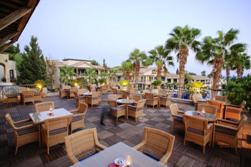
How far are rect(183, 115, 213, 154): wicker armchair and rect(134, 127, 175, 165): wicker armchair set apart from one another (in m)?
1.45

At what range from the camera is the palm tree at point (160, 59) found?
9984 millimetres

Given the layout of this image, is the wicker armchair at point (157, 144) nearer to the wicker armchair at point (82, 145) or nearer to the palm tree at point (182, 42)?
the wicker armchair at point (82, 145)

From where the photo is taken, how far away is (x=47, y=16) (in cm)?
1972

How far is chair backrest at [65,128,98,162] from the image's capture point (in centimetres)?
157

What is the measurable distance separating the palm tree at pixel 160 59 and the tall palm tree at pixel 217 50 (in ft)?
8.70

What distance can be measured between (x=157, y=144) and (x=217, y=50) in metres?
7.35

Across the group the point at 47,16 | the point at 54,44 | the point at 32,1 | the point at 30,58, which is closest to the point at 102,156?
the point at 32,1

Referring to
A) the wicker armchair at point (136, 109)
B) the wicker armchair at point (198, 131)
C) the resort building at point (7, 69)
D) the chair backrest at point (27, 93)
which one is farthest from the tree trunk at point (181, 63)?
the resort building at point (7, 69)

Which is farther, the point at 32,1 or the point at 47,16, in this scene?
the point at 47,16

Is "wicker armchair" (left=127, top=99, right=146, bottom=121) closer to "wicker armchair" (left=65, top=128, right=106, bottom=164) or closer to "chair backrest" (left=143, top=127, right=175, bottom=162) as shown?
"chair backrest" (left=143, top=127, right=175, bottom=162)

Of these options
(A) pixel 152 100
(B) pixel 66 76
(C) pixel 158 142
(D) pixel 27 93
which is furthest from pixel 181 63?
(B) pixel 66 76

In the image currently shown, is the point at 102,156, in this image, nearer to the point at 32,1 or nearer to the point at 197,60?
the point at 32,1

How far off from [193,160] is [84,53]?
78938 mm

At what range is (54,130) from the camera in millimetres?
2664
